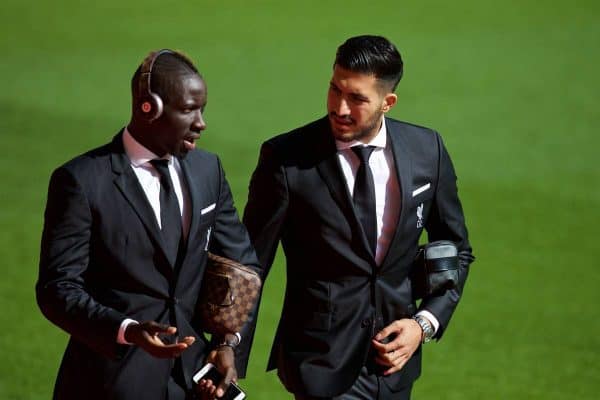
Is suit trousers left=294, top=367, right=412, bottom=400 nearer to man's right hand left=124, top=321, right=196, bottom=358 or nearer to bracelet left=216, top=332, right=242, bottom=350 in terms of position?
bracelet left=216, top=332, right=242, bottom=350

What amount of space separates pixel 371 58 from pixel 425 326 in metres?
0.99

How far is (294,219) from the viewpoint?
4.84 meters

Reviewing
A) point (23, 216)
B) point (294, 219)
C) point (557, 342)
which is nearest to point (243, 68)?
point (23, 216)

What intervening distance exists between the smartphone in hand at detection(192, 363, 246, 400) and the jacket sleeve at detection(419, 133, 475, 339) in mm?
1012

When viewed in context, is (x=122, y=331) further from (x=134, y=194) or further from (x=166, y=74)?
(x=166, y=74)

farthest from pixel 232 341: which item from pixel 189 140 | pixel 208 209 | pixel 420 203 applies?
pixel 420 203

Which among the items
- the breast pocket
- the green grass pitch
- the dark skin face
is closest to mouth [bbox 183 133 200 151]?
the dark skin face

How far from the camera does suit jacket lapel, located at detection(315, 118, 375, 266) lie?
15.7ft

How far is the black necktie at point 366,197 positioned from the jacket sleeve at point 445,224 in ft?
0.96

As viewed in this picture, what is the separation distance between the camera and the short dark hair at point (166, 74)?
4.13m

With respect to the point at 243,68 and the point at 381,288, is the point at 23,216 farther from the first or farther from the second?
the point at 381,288

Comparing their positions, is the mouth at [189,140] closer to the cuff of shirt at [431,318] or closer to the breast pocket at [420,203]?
the breast pocket at [420,203]

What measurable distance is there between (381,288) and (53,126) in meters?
7.32

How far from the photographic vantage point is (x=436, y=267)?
4871 mm
